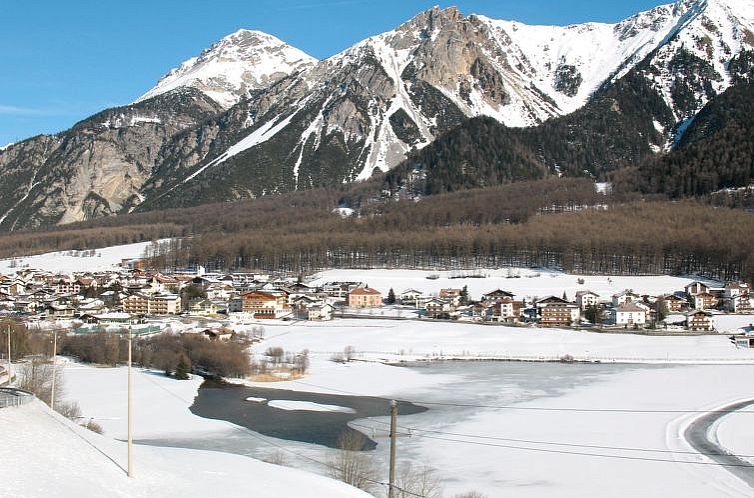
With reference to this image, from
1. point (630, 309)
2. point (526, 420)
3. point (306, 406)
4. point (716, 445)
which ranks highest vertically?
point (630, 309)

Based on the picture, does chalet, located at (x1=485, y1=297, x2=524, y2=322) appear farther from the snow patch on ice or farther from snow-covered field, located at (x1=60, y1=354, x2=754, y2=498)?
the snow patch on ice

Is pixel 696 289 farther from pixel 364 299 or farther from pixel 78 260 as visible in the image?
pixel 78 260

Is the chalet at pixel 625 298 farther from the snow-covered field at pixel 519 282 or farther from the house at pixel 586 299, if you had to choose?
the snow-covered field at pixel 519 282

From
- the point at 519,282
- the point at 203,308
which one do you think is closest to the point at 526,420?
the point at 203,308

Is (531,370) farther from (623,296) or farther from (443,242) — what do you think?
(443,242)

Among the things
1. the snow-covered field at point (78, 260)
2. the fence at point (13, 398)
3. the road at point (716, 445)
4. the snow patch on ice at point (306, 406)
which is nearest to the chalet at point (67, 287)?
the snow-covered field at point (78, 260)

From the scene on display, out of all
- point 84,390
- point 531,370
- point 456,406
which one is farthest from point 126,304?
point 456,406
